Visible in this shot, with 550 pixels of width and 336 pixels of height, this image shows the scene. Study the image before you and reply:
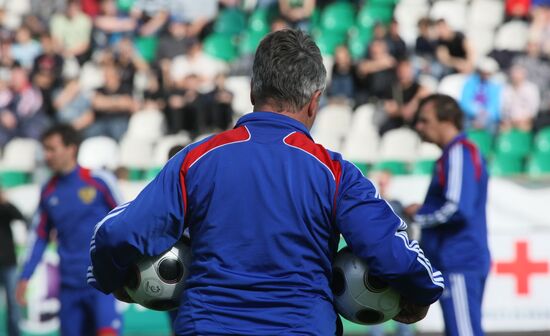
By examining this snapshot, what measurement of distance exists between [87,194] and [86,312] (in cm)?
94

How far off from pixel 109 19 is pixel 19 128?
3410 millimetres

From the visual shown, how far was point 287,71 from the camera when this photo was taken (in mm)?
3551

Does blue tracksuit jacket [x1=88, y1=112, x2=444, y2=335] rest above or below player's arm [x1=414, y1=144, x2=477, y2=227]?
above

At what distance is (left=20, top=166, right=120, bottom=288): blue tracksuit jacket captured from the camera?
865cm

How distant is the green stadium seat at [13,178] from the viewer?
45.3 ft

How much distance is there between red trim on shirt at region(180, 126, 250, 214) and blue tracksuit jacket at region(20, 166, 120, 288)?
200 inches

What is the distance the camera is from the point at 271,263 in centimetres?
351

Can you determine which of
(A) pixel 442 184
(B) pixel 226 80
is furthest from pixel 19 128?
(A) pixel 442 184

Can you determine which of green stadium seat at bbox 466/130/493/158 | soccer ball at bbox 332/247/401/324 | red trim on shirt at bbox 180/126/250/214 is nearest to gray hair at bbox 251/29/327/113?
red trim on shirt at bbox 180/126/250/214

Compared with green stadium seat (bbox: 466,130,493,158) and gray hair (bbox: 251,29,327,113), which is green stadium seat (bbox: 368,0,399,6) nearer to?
green stadium seat (bbox: 466,130,493,158)

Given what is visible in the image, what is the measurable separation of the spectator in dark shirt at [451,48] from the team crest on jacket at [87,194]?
28.7ft

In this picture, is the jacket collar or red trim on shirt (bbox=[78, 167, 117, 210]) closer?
the jacket collar

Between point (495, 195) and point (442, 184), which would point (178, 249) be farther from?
point (495, 195)

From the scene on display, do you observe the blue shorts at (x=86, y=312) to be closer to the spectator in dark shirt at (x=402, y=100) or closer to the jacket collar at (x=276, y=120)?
the jacket collar at (x=276, y=120)
